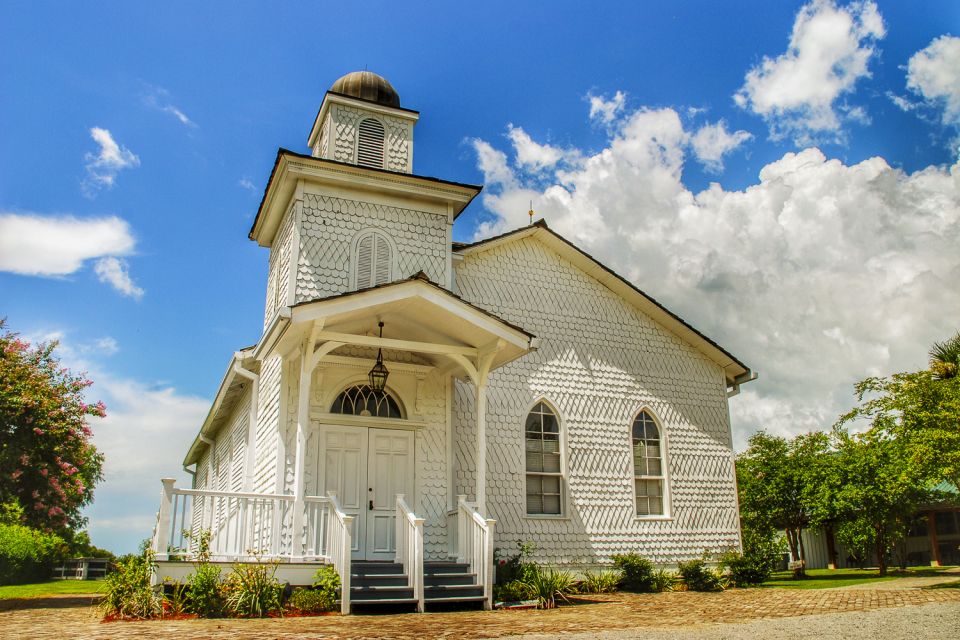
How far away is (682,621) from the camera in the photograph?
958 centimetres

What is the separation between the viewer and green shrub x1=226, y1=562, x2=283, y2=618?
9938 mm

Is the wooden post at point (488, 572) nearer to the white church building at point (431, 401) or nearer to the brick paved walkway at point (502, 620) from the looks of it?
the white church building at point (431, 401)

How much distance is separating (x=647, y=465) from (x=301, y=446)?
8326 millimetres

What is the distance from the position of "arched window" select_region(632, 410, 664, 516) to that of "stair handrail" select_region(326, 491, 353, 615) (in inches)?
297

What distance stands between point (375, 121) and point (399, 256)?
10.9 ft

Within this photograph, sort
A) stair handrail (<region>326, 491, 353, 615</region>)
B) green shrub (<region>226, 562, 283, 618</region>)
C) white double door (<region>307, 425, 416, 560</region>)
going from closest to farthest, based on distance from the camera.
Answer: green shrub (<region>226, 562, 283, 618</region>) → stair handrail (<region>326, 491, 353, 615</region>) → white double door (<region>307, 425, 416, 560</region>)

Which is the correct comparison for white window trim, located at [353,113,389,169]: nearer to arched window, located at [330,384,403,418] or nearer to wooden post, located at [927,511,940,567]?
arched window, located at [330,384,403,418]

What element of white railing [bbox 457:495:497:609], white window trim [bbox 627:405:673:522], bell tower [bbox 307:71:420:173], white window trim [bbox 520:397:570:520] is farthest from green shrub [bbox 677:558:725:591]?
bell tower [bbox 307:71:420:173]

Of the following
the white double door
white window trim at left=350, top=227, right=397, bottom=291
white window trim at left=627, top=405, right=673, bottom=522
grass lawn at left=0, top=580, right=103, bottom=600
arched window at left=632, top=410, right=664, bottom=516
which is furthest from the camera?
grass lawn at left=0, top=580, right=103, bottom=600

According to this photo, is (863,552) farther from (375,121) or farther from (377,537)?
(375,121)

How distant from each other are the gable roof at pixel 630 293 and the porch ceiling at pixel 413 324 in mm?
3500

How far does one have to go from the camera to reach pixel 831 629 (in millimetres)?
8180

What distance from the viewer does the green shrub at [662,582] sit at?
1524 cm

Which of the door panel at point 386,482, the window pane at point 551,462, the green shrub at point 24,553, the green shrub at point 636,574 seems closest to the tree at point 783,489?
the green shrub at point 636,574
